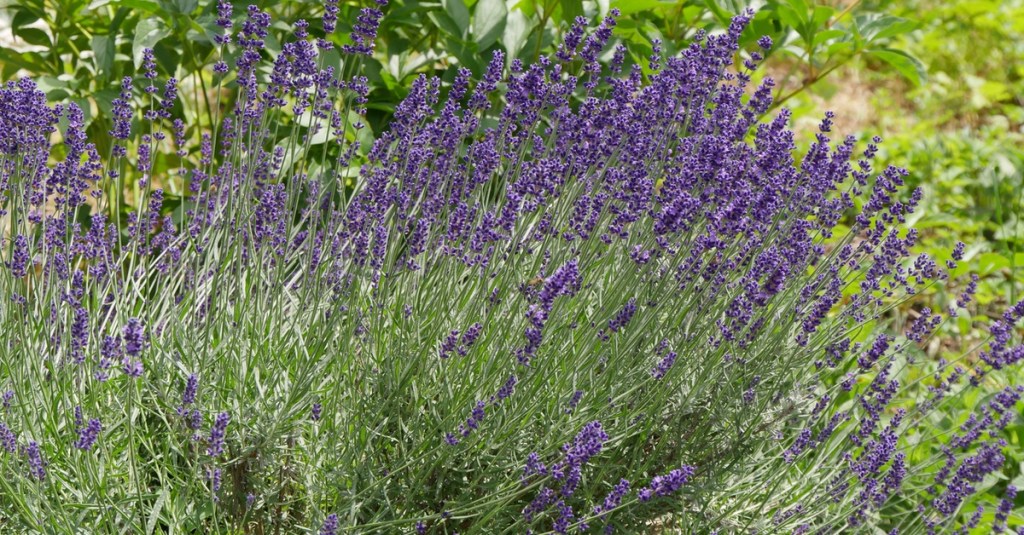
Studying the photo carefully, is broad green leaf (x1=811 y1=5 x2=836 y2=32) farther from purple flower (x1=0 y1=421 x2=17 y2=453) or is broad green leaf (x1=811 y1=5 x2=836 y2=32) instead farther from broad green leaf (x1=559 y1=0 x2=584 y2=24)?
purple flower (x1=0 y1=421 x2=17 y2=453)

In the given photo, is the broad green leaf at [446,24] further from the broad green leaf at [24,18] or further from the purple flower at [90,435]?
the purple flower at [90,435]

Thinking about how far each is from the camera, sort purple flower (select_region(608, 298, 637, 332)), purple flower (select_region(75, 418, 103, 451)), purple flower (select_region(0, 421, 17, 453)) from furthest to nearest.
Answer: purple flower (select_region(608, 298, 637, 332)) → purple flower (select_region(0, 421, 17, 453)) → purple flower (select_region(75, 418, 103, 451))

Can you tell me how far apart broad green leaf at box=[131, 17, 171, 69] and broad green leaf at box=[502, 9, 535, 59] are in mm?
1177

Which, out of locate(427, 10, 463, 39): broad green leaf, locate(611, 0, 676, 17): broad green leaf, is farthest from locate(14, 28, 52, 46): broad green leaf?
locate(611, 0, 676, 17): broad green leaf

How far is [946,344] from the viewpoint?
16.3 feet

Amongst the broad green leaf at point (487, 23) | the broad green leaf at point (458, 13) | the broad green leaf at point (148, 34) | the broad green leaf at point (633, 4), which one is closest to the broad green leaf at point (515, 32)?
the broad green leaf at point (487, 23)

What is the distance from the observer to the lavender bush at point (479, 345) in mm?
2355

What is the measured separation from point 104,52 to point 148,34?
289 mm

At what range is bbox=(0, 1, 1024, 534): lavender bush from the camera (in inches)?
92.7

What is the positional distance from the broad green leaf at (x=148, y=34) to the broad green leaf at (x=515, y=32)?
1177mm

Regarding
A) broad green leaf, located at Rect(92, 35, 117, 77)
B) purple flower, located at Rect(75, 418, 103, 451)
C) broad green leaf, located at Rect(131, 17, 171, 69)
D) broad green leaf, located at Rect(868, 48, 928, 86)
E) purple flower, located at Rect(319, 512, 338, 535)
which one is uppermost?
broad green leaf, located at Rect(868, 48, 928, 86)

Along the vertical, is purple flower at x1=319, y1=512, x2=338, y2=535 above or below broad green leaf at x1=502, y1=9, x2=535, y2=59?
below

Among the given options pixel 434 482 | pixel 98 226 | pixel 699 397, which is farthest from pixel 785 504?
pixel 98 226

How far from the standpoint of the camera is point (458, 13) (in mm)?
3830
